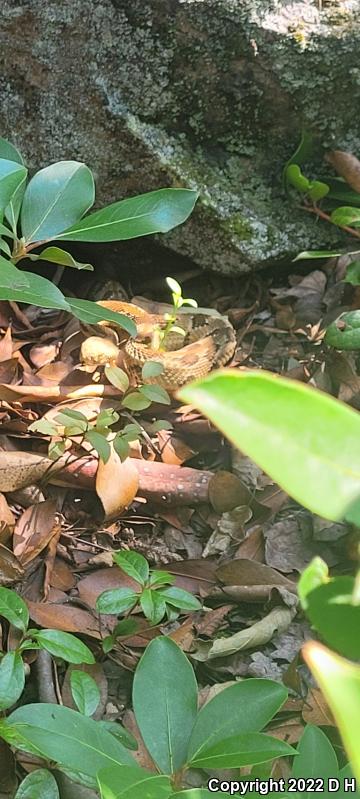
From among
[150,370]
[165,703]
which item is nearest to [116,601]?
[165,703]

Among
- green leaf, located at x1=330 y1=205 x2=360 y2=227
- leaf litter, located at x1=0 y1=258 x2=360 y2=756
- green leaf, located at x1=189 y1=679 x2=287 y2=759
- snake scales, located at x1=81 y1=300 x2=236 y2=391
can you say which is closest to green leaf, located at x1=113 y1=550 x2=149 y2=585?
leaf litter, located at x1=0 y1=258 x2=360 y2=756

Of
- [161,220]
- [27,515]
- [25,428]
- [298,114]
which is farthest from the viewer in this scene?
[298,114]

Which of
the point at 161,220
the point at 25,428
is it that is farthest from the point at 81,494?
the point at 161,220

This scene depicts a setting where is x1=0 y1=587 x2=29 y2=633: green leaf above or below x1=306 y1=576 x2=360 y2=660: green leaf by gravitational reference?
below

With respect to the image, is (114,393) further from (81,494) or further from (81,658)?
(81,658)

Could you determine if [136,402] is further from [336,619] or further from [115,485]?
[336,619]

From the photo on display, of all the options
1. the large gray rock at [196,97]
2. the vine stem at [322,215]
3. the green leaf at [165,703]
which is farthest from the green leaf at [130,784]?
the vine stem at [322,215]

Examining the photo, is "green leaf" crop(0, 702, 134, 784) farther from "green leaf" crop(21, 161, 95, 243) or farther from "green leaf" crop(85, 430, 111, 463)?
"green leaf" crop(21, 161, 95, 243)
